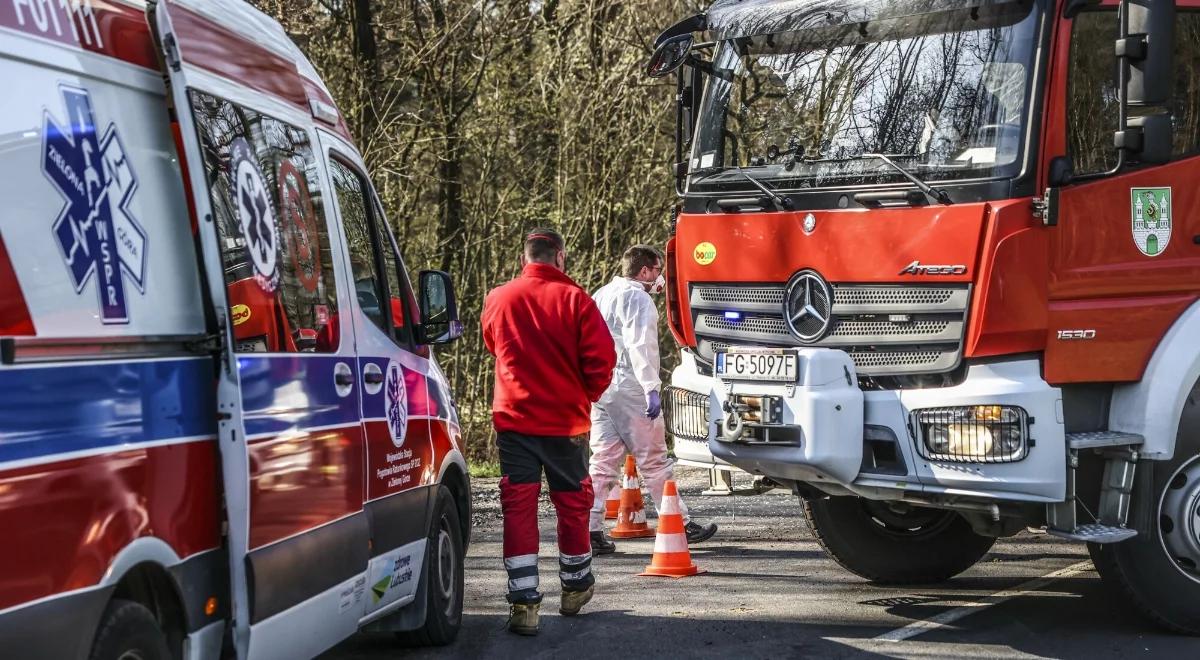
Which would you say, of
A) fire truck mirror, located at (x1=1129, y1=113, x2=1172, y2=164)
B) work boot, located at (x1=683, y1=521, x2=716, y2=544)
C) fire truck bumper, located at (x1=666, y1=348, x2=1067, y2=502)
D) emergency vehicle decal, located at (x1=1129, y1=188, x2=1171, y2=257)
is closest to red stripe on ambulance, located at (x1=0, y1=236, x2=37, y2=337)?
fire truck bumper, located at (x1=666, y1=348, x2=1067, y2=502)

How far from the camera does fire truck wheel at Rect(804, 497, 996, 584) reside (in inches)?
332

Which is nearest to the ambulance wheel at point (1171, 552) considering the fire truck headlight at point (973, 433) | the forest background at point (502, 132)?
the fire truck headlight at point (973, 433)

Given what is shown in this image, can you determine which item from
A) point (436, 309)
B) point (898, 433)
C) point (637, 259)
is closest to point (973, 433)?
point (898, 433)

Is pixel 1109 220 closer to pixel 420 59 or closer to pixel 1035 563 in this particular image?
pixel 1035 563

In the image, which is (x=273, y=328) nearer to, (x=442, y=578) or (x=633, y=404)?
(x=442, y=578)

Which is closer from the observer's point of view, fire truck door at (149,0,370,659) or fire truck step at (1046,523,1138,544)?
fire truck door at (149,0,370,659)

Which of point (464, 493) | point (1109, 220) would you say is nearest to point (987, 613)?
point (1109, 220)

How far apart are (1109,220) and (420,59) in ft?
37.0

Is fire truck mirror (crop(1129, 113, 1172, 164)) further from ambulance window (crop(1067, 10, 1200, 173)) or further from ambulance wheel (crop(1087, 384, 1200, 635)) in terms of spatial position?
ambulance wheel (crop(1087, 384, 1200, 635))

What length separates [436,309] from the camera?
270 inches

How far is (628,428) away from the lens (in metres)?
9.76

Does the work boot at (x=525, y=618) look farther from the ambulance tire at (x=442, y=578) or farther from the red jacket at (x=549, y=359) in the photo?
the red jacket at (x=549, y=359)

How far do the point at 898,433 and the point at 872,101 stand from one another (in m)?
1.60

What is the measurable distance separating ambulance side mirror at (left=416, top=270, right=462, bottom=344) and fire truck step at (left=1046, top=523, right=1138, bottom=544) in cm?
281
